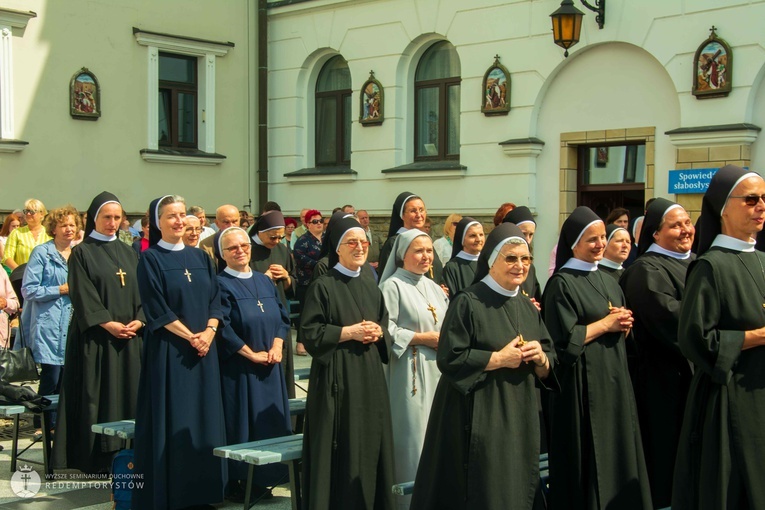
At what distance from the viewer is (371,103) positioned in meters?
17.5

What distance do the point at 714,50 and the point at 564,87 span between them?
240 cm

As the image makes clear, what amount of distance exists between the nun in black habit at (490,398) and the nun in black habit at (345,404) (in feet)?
2.12

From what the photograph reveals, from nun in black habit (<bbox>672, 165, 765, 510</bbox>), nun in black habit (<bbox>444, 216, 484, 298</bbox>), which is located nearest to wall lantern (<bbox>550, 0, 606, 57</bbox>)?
nun in black habit (<bbox>444, 216, 484, 298</bbox>)

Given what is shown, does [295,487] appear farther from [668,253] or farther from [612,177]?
[612,177]

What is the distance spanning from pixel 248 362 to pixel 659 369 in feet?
8.66

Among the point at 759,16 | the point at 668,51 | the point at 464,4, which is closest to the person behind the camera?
the point at 759,16

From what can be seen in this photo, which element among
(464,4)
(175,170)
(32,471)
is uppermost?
(464,4)

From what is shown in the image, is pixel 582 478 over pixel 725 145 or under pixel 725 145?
under

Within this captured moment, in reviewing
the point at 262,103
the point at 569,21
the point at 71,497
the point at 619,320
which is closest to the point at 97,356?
the point at 71,497

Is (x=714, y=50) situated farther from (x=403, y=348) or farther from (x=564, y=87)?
(x=403, y=348)

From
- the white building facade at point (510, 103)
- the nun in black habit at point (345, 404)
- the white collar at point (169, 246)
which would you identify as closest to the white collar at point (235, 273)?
the white collar at point (169, 246)

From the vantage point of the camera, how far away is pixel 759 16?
1307 cm

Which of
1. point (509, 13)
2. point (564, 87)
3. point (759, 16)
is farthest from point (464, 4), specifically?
point (759, 16)

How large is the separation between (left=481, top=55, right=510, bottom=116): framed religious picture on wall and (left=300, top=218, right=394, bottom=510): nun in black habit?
9887mm
